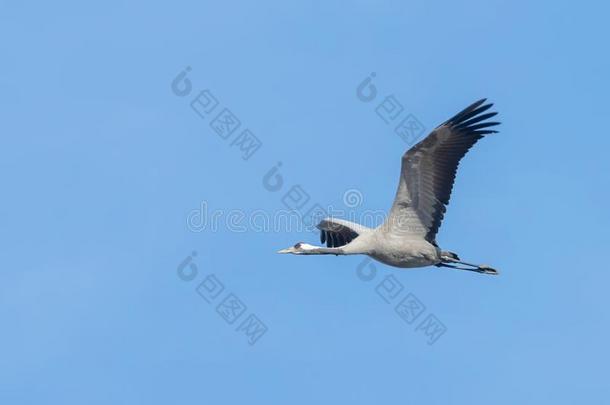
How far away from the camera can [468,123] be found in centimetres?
3650

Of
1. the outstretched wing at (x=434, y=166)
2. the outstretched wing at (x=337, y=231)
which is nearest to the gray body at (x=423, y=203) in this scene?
the outstretched wing at (x=434, y=166)

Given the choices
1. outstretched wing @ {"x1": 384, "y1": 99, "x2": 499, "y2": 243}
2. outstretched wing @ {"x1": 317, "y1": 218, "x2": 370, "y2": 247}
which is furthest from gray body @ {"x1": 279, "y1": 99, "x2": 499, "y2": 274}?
outstretched wing @ {"x1": 317, "y1": 218, "x2": 370, "y2": 247}

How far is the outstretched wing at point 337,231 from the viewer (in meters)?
40.9

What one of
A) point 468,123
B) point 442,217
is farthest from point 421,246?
point 468,123

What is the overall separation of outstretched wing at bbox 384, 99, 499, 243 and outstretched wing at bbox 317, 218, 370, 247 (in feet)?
11.0

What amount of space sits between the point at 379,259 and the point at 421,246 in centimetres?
106

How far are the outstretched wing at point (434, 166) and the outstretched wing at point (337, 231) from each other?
3.36 m

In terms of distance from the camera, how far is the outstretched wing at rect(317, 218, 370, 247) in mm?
40875

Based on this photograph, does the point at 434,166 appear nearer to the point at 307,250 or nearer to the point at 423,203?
the point at 423,203

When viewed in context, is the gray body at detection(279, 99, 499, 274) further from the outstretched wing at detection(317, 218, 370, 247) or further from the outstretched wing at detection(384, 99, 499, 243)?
the outstretched wing at detection(317, 218, 370, 247)

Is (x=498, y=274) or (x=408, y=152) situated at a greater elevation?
(x=408, y=152)

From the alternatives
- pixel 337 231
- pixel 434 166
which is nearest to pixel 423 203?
pixel 434 166

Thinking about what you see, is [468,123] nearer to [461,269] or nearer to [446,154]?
[446,154]

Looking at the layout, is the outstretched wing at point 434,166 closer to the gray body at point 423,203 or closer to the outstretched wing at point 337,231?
the gray body at point 423,203
